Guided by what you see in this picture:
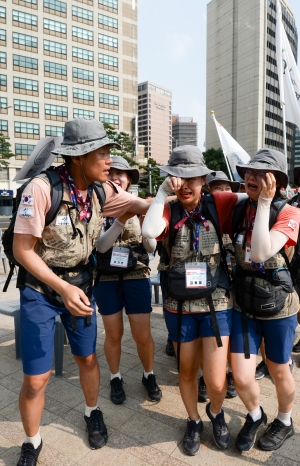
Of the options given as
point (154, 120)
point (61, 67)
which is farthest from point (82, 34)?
point (154, 120)

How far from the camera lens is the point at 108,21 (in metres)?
47.6

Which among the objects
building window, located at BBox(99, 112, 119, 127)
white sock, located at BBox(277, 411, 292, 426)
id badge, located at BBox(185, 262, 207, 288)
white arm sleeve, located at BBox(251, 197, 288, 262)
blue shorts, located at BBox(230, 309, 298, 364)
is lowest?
white sock, located at BBox(277, 411, 292, 426)

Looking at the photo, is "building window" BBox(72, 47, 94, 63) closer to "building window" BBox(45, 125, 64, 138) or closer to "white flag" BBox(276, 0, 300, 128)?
"building window" BBox(45, 125, 64, 138)

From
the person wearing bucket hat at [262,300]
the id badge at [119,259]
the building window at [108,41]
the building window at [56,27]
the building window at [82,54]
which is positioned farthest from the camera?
the building window at [108,41]

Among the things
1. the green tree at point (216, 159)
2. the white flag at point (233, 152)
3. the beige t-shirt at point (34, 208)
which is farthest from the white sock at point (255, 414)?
the green tree at point (216, 159)

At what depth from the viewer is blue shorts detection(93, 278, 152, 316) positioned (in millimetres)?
3139

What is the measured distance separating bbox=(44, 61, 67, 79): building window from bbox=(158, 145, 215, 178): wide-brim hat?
46843 mm

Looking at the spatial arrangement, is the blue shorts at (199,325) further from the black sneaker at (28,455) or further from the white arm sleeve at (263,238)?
the black sneaker at (28,455)

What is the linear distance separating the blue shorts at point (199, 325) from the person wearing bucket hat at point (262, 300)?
0.08 meters

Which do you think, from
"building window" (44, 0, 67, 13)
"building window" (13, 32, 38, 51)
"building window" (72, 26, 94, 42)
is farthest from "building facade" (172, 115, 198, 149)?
"building window" (13, 32, 38, 51)

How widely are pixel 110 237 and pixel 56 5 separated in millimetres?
50616

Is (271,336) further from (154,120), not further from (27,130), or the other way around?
(154,120)

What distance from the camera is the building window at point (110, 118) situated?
47.4m

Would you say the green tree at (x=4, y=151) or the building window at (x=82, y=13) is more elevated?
the building window at (x=82, y=13)
